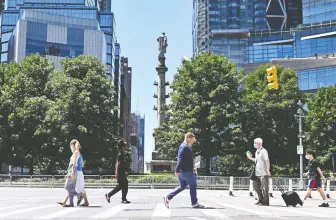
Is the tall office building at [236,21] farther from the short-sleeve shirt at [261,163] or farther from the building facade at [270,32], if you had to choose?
the short-sleeve shirt at [261,163]

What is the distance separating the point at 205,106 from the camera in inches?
1656

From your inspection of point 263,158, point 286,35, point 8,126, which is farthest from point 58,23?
point 263,158

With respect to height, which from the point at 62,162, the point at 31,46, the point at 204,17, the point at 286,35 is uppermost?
the point at 204,17

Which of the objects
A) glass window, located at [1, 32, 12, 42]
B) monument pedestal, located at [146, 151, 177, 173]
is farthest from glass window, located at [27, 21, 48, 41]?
monument pedestal, located at [146, 151, 177, 173]

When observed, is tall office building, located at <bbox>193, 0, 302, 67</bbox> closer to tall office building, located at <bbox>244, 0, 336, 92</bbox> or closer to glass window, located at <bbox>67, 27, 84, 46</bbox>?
tall office building, located at <bbox>244, 0, 336, 92</bbox>

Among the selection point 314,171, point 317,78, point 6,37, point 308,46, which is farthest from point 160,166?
point 6,37

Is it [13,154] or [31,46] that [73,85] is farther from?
[31,46]

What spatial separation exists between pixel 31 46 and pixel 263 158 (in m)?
96.3

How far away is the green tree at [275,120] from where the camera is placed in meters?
44.2

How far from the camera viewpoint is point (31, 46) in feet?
337

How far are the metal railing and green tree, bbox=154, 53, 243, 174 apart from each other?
20.5 ft

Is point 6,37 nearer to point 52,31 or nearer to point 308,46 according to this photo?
point 52,31

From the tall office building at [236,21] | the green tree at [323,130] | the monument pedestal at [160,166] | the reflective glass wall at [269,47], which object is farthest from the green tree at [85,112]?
the tall office building at [236,21]

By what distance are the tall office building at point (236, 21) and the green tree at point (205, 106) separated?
104 m
